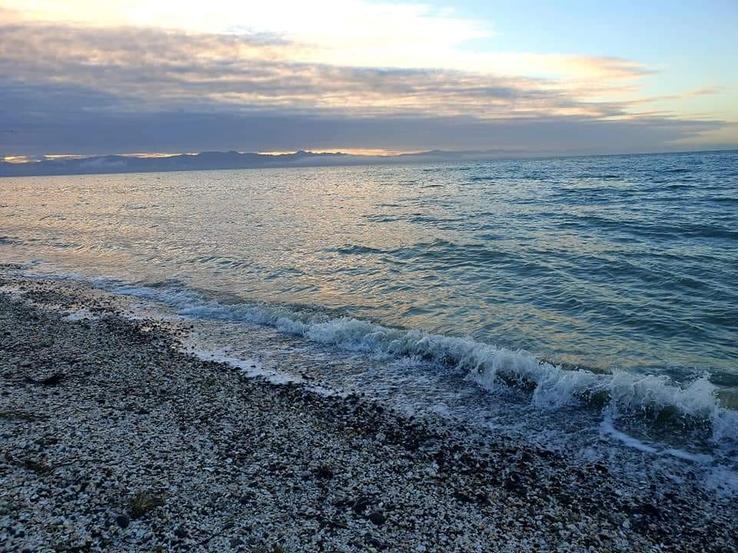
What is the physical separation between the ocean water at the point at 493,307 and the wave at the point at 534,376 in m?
0.03

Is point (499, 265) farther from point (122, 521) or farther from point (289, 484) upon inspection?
point (122, 521)

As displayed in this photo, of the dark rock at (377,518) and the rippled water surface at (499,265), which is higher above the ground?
the rippled water surface at (499,265)

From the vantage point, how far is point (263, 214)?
51.0m

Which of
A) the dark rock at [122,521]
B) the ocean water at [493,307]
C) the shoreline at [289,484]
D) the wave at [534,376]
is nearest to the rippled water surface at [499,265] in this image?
the ocean water at [493,307]

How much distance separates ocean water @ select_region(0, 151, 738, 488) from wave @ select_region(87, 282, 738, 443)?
0.03 meters

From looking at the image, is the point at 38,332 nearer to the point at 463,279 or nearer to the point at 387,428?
the point at 387,428

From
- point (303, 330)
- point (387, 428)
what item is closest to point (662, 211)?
point (303, 330)

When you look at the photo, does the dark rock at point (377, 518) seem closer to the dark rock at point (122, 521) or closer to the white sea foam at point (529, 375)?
the dark rock at point (122, 521)

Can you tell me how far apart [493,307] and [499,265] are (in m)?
6.46

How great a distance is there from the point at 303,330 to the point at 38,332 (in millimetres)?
7519

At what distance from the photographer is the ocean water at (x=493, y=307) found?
31.4ft

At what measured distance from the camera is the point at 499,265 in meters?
22.6

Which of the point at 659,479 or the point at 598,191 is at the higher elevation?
the point at 598,191

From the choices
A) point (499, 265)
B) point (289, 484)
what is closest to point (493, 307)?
point (499, 265)
